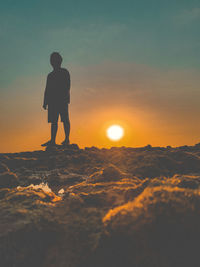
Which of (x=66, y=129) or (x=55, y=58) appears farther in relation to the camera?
(x=66, y=129)

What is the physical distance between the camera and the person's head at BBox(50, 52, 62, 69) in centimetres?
893

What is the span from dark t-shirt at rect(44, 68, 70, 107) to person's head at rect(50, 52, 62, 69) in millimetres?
183

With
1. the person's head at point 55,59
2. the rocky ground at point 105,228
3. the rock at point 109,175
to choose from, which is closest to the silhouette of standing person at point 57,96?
the person's head at point 55,59

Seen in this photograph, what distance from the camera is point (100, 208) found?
264cm

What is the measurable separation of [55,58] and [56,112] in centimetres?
191

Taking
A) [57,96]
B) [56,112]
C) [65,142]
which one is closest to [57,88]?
[57,96]

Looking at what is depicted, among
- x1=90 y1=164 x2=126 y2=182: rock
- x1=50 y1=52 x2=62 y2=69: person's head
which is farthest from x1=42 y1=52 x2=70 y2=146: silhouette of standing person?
x1=90 y1=164 x2=126 y2=182: rock

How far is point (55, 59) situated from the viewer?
29.4 ft

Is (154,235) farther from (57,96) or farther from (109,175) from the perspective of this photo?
(57,96)

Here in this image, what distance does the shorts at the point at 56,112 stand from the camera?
923 cm

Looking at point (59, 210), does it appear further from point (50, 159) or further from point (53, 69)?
point (53, 69)

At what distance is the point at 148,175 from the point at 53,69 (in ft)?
19.8

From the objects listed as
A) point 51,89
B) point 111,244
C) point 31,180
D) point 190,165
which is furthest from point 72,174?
point 51,89

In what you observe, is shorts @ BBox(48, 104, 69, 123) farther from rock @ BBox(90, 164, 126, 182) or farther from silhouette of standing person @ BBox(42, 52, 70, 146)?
rock @ BBox(90, 164, 126, 182)
